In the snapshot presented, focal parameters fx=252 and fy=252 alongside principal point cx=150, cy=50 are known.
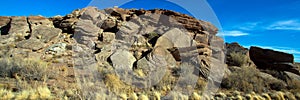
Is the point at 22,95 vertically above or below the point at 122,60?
below

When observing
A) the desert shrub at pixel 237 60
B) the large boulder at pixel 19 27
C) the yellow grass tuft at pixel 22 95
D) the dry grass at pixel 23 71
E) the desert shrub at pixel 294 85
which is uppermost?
the large boulder at pixel 19 27

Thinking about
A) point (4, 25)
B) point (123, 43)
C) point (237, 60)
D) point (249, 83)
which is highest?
point (4, 25)

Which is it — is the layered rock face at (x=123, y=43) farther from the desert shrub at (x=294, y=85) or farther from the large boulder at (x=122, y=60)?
the desert shrub at (x=294, y=85)

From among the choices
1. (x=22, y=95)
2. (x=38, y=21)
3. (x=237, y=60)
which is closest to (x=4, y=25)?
(x=38, y=21)

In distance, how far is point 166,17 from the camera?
73.0 ft

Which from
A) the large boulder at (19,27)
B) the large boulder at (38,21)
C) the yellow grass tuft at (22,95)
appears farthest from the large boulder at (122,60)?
the large boulder at (19,27)

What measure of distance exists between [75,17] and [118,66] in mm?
9895

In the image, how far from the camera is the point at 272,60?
1988 cm

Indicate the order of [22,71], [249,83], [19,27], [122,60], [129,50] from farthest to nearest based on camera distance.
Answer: [19,27]
[129,50]
[122,60]
[249,83]
[22,71]

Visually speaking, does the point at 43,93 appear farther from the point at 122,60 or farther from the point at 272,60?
the point at 272,60

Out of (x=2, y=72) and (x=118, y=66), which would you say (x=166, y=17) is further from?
(x=2, y=72)

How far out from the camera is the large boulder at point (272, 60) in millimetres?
18219

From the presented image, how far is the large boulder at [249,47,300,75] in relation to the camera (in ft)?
59.8

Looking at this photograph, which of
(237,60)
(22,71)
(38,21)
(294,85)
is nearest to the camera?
(22,71)
